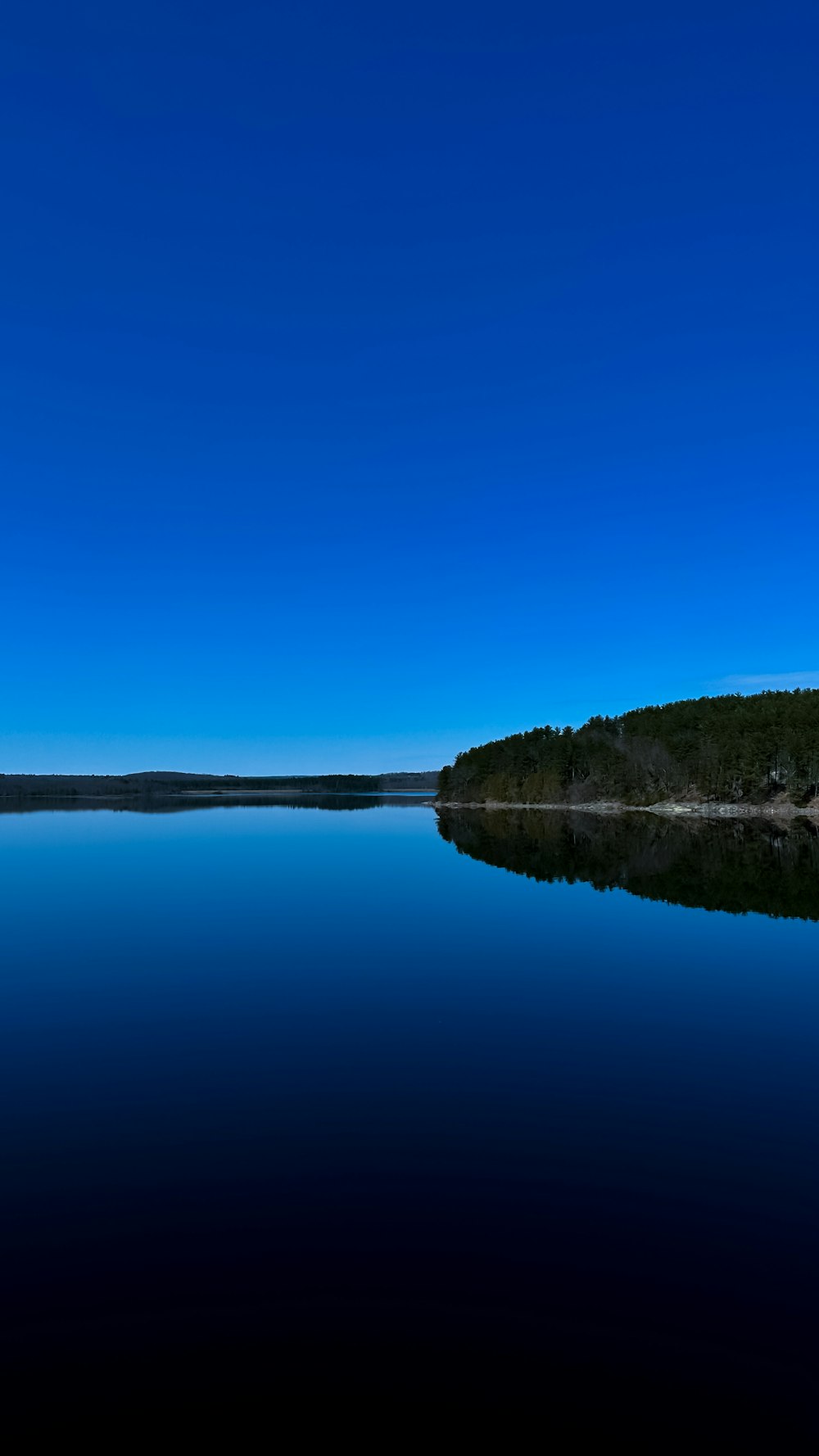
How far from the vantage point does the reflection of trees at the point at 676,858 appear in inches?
1757

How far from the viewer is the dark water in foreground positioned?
8.36 meters

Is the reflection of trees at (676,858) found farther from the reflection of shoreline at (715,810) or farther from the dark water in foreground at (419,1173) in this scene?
the reflection of shoreline at (715,810)

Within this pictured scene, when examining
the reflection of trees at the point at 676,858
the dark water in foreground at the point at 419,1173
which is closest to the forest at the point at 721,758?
the reflection of trees at the point at 676,858

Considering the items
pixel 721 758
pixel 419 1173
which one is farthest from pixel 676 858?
pixel 721 758

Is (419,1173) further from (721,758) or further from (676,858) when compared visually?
(721,758)

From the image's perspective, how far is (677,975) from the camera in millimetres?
26172

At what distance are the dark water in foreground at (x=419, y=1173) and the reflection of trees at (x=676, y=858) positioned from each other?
13.8 metres

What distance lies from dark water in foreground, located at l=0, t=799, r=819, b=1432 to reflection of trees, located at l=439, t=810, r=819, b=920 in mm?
13794

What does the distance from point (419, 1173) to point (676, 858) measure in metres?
57.9

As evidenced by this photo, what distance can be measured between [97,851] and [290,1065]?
59134 millimetres

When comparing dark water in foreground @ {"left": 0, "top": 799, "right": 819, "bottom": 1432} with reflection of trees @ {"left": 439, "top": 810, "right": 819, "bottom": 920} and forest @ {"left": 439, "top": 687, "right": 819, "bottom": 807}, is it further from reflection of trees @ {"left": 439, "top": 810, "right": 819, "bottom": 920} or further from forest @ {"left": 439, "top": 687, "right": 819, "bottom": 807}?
forest @ {"left": 439, "top": 687, "right": 819, "bottom": 807}

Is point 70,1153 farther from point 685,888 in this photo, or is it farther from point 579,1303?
point 685,888

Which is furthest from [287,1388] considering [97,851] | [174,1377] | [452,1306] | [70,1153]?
[97,851]

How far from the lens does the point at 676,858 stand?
216 feet
